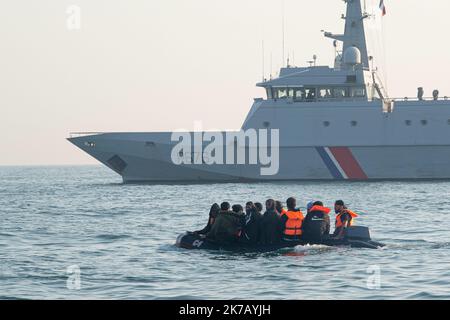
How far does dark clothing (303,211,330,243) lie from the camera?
20859 millimetres

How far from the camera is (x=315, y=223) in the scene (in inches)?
821

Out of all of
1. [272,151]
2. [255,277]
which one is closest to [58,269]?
[255,277]

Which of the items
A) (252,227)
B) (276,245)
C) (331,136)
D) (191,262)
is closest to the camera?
(191,262)

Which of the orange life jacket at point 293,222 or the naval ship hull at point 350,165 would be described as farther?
the naval ship hull at point 350,165

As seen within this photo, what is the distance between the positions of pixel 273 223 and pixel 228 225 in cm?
115

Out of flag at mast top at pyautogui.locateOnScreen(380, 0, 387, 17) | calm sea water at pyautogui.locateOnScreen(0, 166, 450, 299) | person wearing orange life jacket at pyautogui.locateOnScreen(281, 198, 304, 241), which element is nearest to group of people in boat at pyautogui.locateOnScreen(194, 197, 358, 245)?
person wearing orange life jacket at pyautogui.locateOnScreen(281, 198, 304, 241)

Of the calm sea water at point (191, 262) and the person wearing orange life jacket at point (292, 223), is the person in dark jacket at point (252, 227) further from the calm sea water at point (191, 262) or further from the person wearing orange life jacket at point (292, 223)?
the person wearing orange life jacket at point (292, 223)

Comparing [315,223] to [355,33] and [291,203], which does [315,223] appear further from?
[355,33]

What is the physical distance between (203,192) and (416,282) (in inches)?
1272

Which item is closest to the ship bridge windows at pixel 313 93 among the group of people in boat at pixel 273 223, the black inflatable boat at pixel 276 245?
the black inflatable boat at pixel 276 245

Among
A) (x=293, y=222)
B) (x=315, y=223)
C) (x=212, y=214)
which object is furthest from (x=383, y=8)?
(x=293, y=222)

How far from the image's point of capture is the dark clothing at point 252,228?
21.0m

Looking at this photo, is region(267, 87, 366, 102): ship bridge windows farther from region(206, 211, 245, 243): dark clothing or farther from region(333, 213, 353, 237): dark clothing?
region(206, 211, 245, 243): dark clothing

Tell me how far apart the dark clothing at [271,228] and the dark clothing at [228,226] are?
24.7 inches
